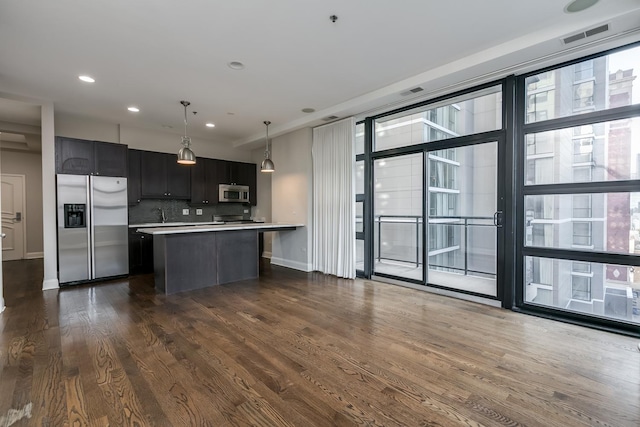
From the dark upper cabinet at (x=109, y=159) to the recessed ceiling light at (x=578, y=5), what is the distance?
6462mm

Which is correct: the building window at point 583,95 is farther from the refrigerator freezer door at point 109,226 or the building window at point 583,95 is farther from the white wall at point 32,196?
the white wall at point 32,196

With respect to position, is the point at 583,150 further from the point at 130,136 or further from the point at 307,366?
the point at 130,136

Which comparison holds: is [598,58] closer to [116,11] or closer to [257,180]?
[116,11]

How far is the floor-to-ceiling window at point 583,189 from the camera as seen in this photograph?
118 inches

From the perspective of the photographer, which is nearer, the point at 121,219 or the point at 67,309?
the point at 67,309

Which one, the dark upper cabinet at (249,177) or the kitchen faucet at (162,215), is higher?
the dark upper cabinet at (249,177)

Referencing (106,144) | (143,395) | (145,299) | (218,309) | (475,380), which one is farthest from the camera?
(106,144)

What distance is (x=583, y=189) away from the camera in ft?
10.5

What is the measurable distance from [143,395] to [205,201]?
546 centimetres

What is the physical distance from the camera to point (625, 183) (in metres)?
2.97

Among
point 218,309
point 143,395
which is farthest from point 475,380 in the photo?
point 218,309

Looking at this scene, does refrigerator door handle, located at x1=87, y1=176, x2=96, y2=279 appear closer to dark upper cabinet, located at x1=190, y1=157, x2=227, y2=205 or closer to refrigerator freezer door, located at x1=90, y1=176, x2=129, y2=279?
refrigerator freezer door, located at x1=90, y1=176, x2=129, y2=279

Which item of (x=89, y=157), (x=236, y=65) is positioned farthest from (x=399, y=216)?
(x=89, y=157)

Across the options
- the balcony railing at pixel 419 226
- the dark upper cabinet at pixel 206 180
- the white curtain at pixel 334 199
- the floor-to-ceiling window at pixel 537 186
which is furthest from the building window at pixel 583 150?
the dark upper cabinet at pixel 206 180
